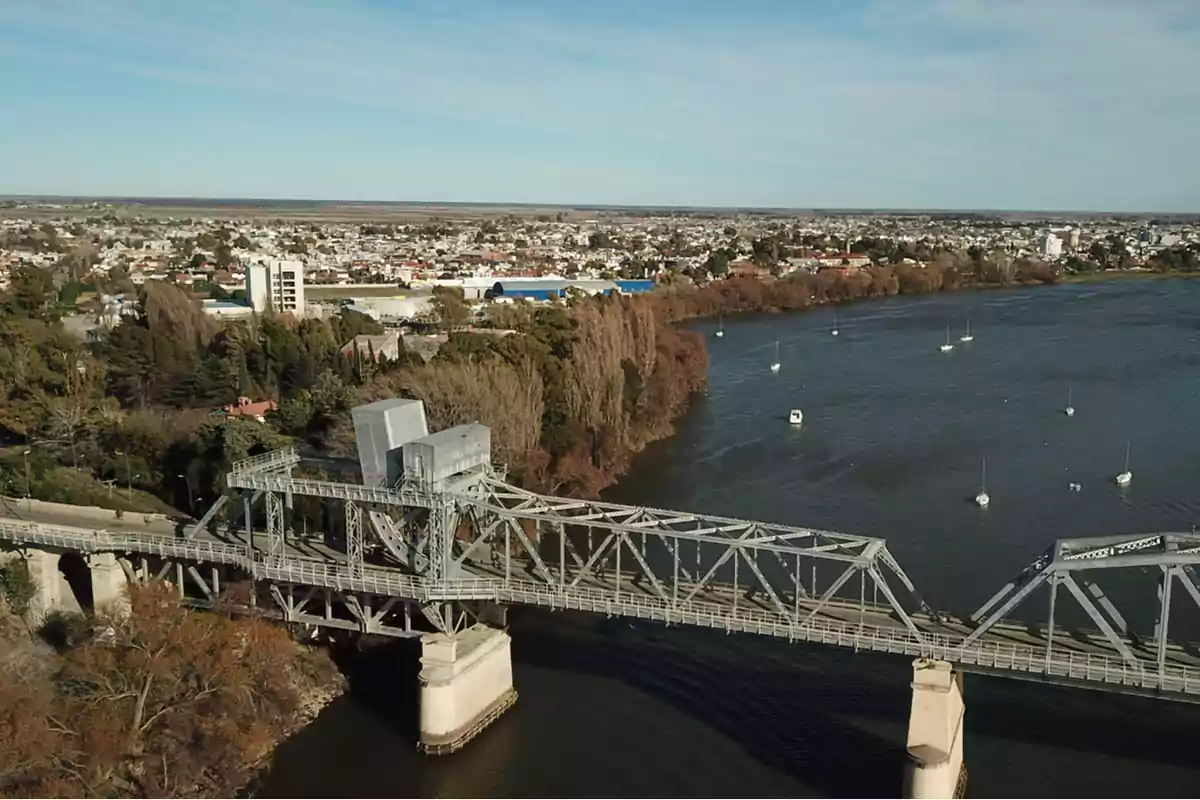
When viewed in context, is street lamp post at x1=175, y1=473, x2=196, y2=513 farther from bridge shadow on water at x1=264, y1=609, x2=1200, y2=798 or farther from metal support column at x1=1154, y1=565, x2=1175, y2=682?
metal support column at x1=1154, y1=565, x2=1175, y2=682

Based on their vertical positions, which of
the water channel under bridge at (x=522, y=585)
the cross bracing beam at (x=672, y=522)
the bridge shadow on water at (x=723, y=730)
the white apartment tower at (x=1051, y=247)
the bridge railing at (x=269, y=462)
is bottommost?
the bridge shadow on water at (x=723, y=730)

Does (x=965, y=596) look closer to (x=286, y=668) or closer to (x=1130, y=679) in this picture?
(x=1130, y=679)

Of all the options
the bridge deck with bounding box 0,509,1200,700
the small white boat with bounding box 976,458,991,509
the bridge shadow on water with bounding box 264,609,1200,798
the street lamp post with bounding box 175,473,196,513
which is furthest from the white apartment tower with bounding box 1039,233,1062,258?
the bridge deck with bounding box 0,509,1200,700

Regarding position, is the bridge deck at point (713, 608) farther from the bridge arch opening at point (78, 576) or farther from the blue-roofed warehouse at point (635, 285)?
the blue-roofed warehouse at point (635, 285)

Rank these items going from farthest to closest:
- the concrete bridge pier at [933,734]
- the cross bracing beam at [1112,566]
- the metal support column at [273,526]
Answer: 1. the metal support column at [273,526]
2. the cross bracing beam at [1112,566]
3. the concrete bridge pier at [933,734]

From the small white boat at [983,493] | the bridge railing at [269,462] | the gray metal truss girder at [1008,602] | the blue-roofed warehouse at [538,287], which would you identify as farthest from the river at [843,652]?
the blue-roofed warehouse at [538,287]

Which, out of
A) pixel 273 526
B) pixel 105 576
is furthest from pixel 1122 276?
pixel 105 576

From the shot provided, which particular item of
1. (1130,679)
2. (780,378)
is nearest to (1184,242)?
(780,378)
